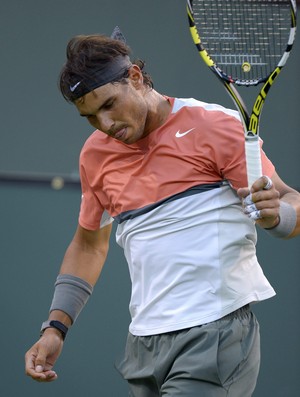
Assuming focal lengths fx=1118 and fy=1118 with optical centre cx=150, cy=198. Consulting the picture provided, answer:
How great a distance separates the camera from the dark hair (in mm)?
3576

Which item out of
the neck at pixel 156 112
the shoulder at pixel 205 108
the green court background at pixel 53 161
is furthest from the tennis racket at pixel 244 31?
the green court background at pixel 53 161

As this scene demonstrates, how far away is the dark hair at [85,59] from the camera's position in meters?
3.58

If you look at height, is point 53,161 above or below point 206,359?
below

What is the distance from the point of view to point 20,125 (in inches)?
212

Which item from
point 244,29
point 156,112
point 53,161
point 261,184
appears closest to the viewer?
point 261,184

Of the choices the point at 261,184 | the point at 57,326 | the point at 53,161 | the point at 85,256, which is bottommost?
the point at 53,161

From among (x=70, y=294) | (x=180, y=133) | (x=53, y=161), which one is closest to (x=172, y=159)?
(x=180, y=133)

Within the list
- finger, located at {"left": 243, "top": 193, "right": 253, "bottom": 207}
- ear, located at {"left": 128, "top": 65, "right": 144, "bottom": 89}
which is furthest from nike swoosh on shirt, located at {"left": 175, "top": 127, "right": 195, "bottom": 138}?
finger, located at {"left": 243, "top": 193, "right": 253, "bottom": 207}

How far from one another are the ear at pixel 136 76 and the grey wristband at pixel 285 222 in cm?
66

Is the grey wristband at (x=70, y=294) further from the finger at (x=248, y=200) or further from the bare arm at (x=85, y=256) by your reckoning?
the finger at (x=248, y=200)

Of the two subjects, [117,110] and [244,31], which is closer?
[117,110]

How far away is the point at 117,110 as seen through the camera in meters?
3.55

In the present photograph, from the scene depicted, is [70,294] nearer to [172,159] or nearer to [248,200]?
[172,159]

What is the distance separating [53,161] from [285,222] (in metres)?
2.28
